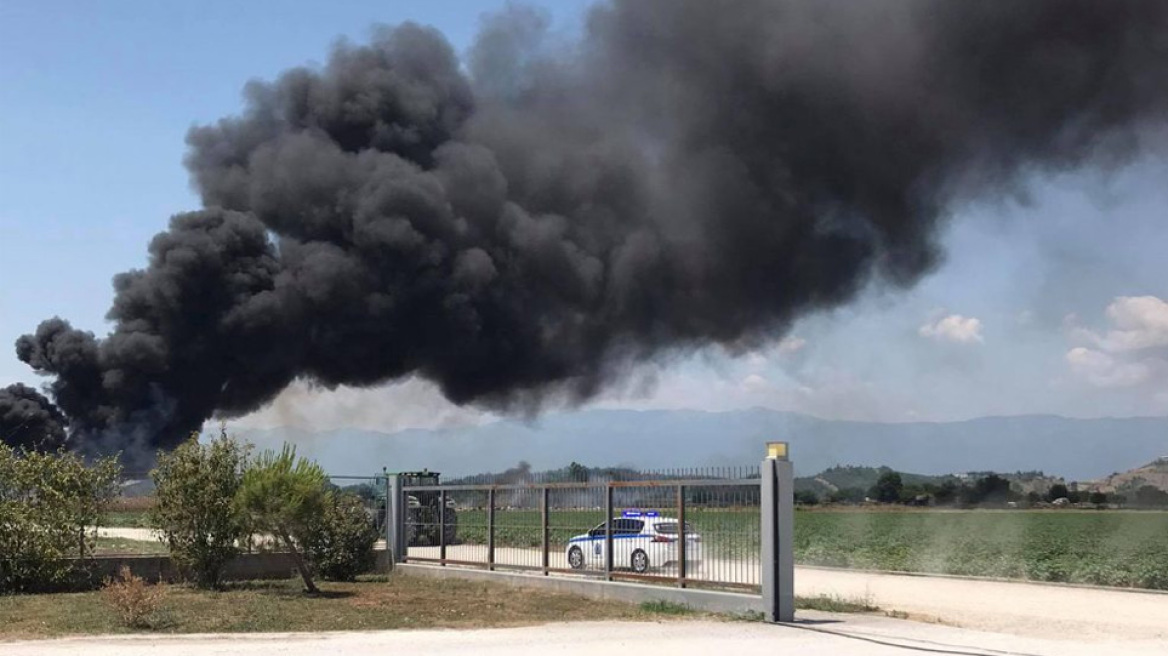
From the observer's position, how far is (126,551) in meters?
24.9

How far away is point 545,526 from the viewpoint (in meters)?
21.4

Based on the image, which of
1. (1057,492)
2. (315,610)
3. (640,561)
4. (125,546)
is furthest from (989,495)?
(315,610)

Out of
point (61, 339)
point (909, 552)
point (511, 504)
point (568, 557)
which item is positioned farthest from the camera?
point (61, 339)

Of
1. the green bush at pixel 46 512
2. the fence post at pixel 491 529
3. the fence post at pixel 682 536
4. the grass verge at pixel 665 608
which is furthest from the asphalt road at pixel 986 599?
the green bush at pixel 46 512

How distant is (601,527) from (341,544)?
232 inches

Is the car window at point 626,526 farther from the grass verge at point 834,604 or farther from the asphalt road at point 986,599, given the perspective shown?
the grass verge at point 834,604

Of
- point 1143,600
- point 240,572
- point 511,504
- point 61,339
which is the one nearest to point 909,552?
point 1143,600

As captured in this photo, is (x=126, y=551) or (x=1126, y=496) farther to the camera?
(x=1126, y=496)

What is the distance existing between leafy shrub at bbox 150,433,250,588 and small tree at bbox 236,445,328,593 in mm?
874

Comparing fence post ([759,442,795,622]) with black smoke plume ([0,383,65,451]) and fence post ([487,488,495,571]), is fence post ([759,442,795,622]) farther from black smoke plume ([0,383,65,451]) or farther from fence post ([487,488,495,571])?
black smoke plume ([0,383,65,451])

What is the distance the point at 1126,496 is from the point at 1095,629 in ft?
126

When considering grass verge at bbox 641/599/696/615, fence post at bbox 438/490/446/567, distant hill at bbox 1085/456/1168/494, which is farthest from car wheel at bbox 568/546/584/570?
distant hill at bbox 1085/456/1168/494

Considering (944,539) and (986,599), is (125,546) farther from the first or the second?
(944,539)

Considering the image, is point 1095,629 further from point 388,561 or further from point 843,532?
point 843,532
